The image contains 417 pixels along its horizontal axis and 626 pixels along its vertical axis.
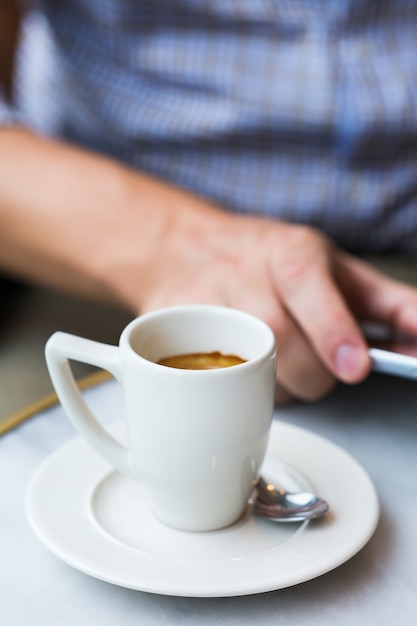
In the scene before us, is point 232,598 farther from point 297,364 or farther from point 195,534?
point 297,364

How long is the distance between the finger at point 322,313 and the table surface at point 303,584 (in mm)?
52

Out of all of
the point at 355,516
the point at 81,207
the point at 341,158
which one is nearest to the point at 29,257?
the point at 81,207

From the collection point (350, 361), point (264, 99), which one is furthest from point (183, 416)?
point (264, 99)

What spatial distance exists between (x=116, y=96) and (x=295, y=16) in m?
0.24

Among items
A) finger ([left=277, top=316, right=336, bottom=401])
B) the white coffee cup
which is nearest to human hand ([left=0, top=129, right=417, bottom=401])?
finger ([left=277, top=316, right=336, bottom=401])

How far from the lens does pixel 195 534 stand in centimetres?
46

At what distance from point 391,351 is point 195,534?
234 mm

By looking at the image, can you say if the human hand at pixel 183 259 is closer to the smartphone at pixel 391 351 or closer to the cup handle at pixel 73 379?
the smartphone at pixel 391 351

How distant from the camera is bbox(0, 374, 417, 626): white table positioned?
40 cm

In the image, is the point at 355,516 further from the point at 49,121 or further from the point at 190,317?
the point at 49,121

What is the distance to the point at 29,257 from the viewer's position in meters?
0.80

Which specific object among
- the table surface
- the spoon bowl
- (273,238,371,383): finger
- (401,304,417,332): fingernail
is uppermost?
(273,238,371,383): finger

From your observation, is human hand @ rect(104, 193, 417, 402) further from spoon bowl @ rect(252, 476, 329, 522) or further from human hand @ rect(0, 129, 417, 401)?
spoon bowl @ rect(252, 476, 329, 522)

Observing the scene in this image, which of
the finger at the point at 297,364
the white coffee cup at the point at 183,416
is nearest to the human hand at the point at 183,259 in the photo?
the finger at the point at 297,364
